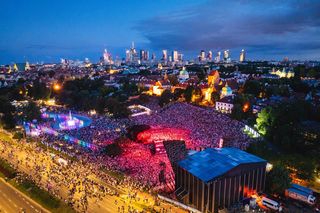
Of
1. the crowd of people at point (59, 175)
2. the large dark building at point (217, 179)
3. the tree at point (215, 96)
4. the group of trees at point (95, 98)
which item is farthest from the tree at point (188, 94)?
the large dark building at point (217, 179)

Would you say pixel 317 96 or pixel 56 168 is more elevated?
pixel 317 96

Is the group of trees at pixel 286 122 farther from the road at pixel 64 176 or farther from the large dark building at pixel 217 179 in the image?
the road at pixel 64 176

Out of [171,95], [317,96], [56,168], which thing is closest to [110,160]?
[56,168]

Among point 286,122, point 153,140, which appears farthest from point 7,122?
point 286,122

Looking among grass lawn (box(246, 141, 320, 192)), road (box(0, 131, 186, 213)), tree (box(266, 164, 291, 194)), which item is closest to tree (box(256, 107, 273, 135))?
grass lawn (box(246, 141, 320, 192))

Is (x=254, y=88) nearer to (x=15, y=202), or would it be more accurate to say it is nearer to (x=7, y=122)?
(x=7, y=122)

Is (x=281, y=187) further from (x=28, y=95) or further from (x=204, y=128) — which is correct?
(x=28, y=95)
